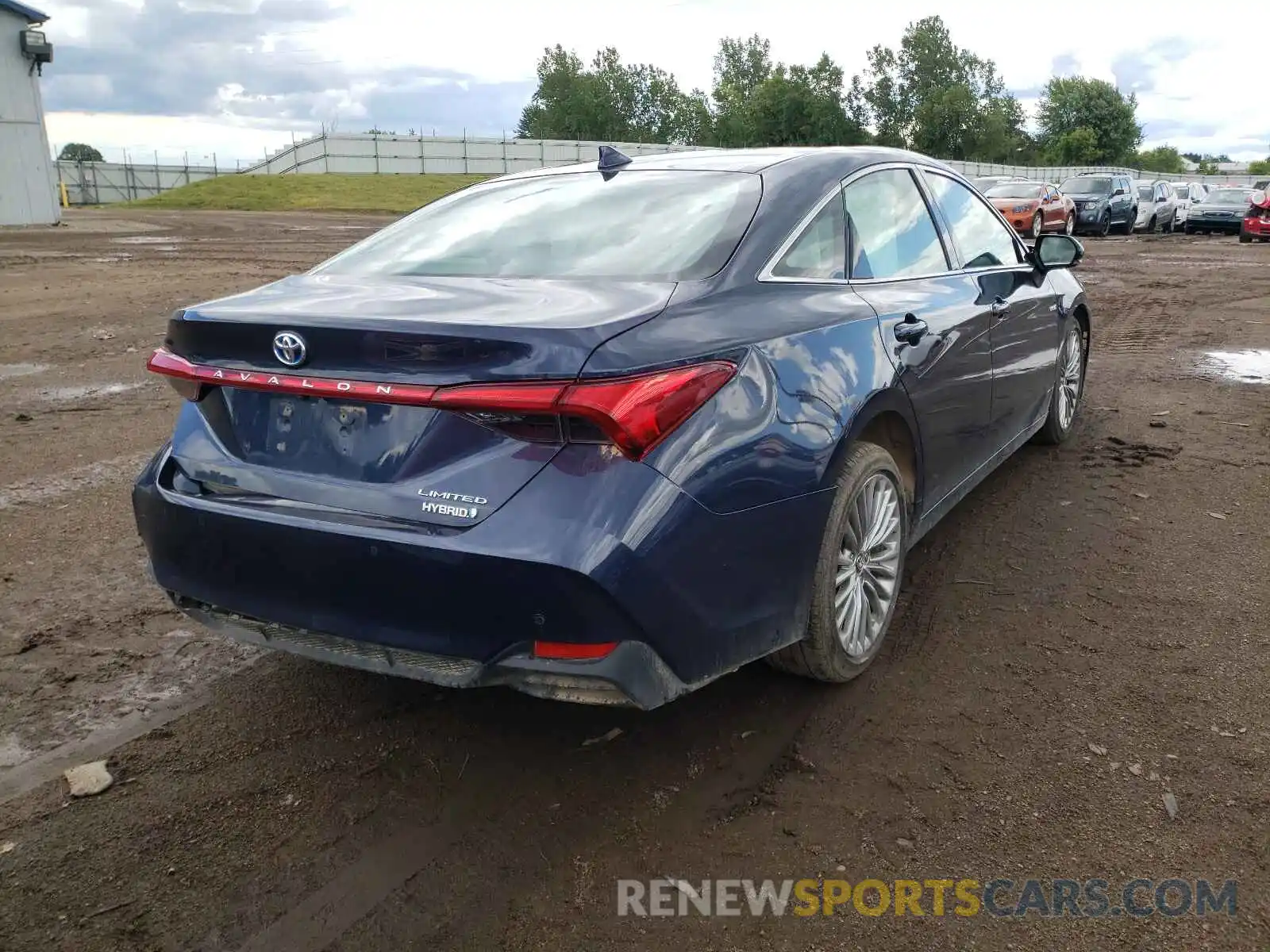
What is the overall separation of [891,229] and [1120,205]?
96.7 feet

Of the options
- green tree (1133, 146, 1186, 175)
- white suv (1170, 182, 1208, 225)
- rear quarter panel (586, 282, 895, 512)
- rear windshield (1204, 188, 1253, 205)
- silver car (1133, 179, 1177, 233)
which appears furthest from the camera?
green tree (1133, 146, 1186, 175)

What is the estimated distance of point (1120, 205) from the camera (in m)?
29.4

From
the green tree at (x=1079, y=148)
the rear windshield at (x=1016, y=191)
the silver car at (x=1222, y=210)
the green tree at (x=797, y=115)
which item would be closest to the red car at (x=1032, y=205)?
the rear windshield at (x=1016, y=191)

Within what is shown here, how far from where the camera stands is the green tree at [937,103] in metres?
91.0

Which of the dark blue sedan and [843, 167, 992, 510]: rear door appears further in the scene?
[843, 167, 992, 510]: rear door

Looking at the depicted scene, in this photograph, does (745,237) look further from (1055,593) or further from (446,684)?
(1055,593)

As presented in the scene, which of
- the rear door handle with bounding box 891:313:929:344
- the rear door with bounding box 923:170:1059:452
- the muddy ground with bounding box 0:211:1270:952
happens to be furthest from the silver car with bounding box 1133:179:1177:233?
the rear door handle with bounding box 891:313:929:344

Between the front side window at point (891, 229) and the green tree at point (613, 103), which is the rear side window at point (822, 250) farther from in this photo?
the green tree at point (613, 103)

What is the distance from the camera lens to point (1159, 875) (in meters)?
2.42

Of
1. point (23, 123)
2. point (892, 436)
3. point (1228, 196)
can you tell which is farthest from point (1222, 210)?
point (23, 123)

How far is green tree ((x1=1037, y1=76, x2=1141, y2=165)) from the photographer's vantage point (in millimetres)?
99438

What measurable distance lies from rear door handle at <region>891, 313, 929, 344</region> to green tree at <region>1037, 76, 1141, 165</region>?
107 metres

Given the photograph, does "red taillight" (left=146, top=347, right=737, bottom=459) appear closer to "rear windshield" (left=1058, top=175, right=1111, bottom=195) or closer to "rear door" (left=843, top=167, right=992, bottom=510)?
"rear door" (left=843, top=167, right=992, bottom=510)

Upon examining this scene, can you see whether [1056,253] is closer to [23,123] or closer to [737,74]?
[23,123]
